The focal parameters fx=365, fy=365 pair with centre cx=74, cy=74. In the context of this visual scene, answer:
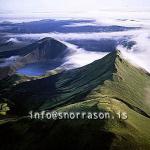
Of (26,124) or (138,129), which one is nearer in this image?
(138,129)

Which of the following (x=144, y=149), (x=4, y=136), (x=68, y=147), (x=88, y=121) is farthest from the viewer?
(x=4, y=136)

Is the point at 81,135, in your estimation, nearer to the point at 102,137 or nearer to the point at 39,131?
the point at 102,137

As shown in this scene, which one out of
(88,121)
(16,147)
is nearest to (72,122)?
(88,121)

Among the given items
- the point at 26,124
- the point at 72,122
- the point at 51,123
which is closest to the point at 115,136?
the point at 72,122

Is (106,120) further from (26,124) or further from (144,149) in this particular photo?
(26,124)

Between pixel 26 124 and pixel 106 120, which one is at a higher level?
pixel 106 120

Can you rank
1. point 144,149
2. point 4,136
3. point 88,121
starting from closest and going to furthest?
point 144,149 < point 88,121 < point 4,136

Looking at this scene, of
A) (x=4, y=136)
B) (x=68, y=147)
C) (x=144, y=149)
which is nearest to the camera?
(x=144, y=149)

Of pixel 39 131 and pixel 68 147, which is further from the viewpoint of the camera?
pixel 39 131

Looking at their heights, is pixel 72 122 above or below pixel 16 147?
above
